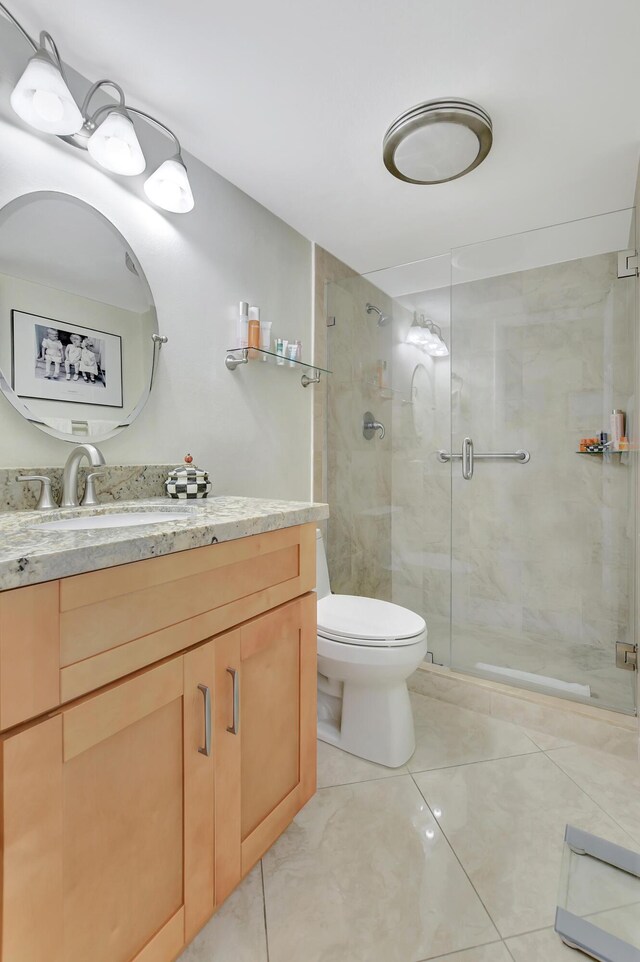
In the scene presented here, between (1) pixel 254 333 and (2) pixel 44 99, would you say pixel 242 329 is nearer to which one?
(1) pixel 254 333

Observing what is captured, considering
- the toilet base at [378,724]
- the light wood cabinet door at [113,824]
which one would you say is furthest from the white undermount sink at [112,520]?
the toilet base at [378,724]

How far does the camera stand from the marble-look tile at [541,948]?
37.5 inches

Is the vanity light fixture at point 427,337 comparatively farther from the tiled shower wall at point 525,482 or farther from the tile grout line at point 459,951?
the tile grout line at point 459,951

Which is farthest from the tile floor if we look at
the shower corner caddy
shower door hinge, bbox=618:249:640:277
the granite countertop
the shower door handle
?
shower door hinge, bbox=618:249:640:277

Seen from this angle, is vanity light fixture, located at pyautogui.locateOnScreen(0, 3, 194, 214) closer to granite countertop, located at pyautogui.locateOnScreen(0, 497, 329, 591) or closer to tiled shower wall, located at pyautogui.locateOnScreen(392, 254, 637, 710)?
granite countertop, located at pyautogui.locateOnScreen(0, 497, 329, 591)

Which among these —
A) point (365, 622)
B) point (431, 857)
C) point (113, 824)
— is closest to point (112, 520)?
point (113, 824)

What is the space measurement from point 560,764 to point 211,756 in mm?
1343

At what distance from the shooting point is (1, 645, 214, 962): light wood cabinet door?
2.01 ft

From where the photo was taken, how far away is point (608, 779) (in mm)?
1508

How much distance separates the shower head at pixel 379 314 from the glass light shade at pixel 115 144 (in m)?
1.49

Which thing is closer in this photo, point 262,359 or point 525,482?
point 262,359

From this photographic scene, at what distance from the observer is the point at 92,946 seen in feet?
2.34

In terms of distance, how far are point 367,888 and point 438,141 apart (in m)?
2.16

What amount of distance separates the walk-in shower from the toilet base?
2.09 ft
